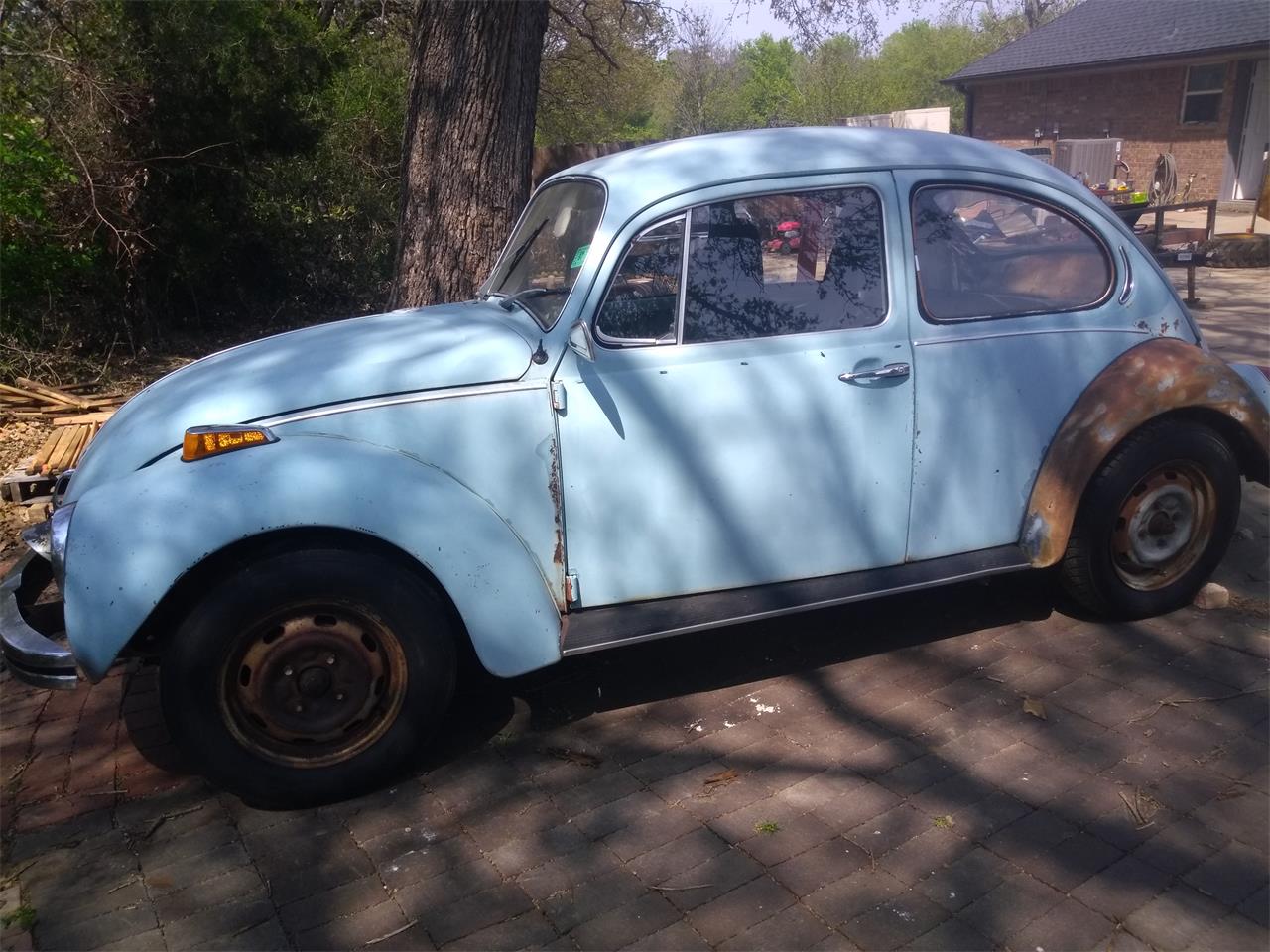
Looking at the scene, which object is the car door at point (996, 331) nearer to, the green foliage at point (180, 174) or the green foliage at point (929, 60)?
the green foliage at point (180, 174)

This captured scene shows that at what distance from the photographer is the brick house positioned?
74.1 ft

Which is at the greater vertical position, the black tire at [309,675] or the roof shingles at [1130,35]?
the roof shingles at [1130,35]

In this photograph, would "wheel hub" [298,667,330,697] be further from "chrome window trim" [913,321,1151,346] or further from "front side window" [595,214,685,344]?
"chrome window trim" [913,321,1151,346]

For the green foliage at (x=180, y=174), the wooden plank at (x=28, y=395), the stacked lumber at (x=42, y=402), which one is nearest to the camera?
the stacked lumber at (x=42, y=402)

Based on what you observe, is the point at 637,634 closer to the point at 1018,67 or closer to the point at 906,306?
the point at 906,306

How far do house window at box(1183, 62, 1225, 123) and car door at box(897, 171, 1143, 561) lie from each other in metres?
23.2

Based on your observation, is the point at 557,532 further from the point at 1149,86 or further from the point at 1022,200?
the point at 1149,86

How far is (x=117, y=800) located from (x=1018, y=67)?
28.4 m

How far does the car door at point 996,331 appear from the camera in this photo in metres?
3.88

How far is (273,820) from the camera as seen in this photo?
11.0 feet

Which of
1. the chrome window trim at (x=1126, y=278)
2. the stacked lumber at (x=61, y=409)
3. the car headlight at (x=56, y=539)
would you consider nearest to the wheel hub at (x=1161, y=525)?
the chrome window trim at (x=1126, y=278)

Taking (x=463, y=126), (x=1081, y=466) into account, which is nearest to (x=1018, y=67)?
(x=463, y=126)

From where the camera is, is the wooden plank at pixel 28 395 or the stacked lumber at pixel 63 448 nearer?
the stacked lumber at pixel 63 448

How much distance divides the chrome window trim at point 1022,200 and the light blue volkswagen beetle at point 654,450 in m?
0.01
